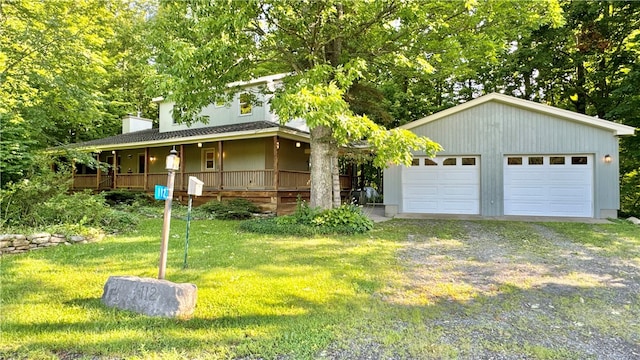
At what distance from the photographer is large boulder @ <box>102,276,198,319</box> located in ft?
11.3

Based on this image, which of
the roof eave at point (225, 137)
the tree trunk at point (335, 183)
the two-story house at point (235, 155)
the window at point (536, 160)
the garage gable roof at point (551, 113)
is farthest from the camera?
the two-story house at point (235, 155)

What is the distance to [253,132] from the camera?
12.7 metres

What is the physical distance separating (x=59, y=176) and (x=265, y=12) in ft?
20.6

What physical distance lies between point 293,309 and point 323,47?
754cm

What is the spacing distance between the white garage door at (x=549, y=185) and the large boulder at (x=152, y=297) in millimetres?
10909

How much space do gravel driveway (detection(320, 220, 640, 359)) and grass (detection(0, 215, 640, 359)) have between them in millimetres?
18

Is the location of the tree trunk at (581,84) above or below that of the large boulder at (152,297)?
above

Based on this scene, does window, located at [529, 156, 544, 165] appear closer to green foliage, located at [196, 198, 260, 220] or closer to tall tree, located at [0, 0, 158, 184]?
green foliage, located at [196, 198, 260, 220]

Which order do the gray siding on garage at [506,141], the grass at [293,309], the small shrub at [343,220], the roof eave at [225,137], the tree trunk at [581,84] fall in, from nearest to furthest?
the grass at [293,309], the small shrub at [343,220], the gray siding on garage at [506,141], the roof eave at [225,137], the tree trunk at [581,84]

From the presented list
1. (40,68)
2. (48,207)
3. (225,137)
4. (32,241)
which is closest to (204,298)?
(32,241)

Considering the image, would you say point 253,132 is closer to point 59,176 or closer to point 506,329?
point 59,176

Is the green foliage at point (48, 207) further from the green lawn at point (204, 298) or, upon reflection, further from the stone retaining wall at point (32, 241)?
the green lawn at point (204, 298)

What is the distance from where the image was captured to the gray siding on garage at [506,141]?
10.6 metres

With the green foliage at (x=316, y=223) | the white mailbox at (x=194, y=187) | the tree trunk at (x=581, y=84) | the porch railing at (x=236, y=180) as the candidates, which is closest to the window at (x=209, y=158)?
the porch railing at (x=236, y=180)
